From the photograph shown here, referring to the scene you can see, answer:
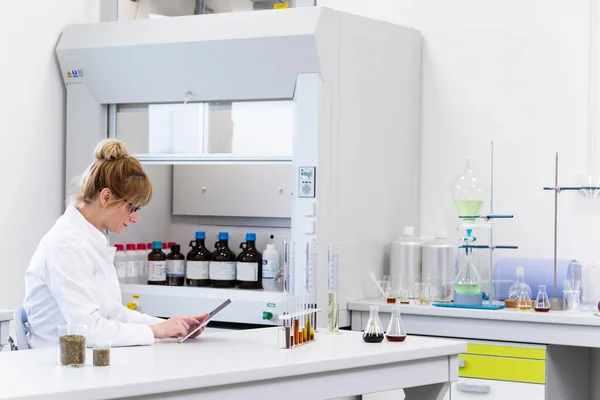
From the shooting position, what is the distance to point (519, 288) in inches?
138

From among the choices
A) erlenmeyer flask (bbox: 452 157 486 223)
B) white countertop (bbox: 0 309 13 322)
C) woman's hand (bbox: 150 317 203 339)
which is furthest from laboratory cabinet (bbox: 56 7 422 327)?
woman's hand (bbox: 150 317 203 339)

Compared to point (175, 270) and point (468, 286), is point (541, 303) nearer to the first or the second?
point (468, 286)

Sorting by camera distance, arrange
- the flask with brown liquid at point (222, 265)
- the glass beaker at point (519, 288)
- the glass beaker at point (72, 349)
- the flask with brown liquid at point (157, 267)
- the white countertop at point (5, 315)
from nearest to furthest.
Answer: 1. the glass beaker at point (72, 349)
2. the white countertop at point (5, 315)
3. the glass beaker at point (519, 288)
4. the flask with brown liquid at point (222, 265)
5. the flask with brown liquid at point (157, 267)

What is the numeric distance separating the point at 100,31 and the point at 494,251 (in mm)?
1920

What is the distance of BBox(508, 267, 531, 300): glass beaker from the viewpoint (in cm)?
348

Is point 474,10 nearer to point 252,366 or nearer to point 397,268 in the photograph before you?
point 397,268

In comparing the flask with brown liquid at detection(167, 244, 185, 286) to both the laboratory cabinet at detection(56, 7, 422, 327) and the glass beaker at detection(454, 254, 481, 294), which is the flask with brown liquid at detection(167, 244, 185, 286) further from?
the glass beaker at detection(454, 254, 481, 294)

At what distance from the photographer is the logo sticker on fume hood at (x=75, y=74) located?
13.0 feet

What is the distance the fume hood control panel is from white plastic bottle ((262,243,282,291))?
0.40 meters

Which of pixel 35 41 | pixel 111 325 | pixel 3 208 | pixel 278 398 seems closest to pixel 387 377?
pixel 278 398

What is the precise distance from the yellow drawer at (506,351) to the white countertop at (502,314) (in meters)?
0.10

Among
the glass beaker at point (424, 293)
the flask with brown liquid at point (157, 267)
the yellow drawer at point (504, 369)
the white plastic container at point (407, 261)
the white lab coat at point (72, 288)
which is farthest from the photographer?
the flask with brown liquid at point (157, 267)

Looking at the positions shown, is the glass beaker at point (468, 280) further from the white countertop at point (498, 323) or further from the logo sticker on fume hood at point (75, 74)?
the logo sticker on fume hood at point (75, 74)

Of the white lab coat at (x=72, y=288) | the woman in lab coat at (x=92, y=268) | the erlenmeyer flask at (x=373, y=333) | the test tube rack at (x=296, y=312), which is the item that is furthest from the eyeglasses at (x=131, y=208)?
the erlenmeyer flask at (x=373, y=333)
